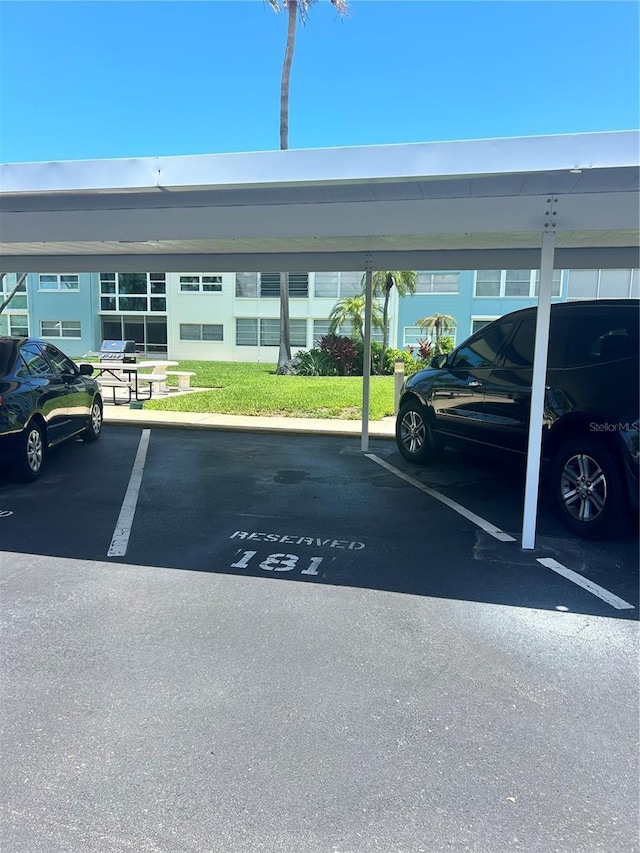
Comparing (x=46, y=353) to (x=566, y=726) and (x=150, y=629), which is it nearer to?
(x=150, y=629)

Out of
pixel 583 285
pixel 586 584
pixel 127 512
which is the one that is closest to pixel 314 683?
pixel 586 584

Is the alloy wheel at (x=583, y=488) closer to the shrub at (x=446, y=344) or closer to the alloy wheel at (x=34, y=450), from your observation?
the alloy wheel at (x=34, y=450)

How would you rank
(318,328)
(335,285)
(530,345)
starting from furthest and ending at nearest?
(318,328), (335,285), (530,345)

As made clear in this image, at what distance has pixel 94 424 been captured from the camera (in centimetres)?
1036

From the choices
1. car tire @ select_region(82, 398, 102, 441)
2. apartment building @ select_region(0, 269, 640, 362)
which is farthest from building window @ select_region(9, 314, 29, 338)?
car tire @ select_region(82, 398, 102, 441)

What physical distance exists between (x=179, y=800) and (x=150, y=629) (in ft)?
4.93

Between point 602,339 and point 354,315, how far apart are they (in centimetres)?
2213

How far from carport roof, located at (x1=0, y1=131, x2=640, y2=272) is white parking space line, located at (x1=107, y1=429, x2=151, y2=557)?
9.26 feet

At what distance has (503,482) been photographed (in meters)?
7.97

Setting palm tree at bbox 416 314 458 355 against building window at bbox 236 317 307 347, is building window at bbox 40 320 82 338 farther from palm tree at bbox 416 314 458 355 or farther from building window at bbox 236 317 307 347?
palm tree at bbox 416 314 458 355

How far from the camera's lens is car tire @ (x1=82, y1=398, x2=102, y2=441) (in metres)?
10.1

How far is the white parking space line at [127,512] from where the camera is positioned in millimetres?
5320

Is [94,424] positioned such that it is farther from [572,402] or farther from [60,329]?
[60,329]

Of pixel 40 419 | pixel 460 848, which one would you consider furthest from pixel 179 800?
pixel 40 419
